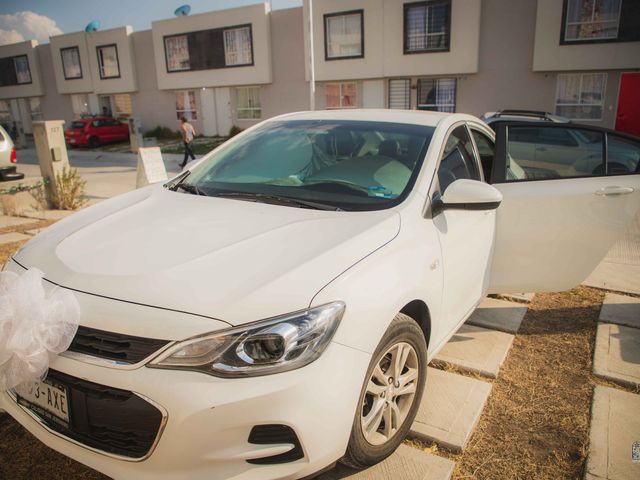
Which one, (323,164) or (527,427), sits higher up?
(323,164)

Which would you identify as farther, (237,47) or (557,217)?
(237,47)

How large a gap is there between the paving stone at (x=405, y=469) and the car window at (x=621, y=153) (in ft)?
8.43

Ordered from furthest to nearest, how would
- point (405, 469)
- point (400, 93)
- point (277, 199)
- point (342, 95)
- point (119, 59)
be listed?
point (119, 59) < point (342, 95) < point (400, 93) < point (277, 199) < point (405, 469)

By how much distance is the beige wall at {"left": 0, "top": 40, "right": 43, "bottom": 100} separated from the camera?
3680 cm

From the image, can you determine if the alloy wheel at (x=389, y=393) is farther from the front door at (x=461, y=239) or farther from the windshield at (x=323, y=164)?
the windshield at (x=323, y=164)

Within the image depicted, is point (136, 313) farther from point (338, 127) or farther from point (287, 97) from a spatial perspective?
point (287, 97)

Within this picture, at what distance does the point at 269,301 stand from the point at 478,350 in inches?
89.4

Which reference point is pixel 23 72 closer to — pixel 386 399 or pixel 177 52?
pixel 177 52

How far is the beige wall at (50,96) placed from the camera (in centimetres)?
Answer: 3641

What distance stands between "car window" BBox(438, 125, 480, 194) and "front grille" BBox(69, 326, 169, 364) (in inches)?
74.6

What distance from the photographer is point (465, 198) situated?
2670 millimetres

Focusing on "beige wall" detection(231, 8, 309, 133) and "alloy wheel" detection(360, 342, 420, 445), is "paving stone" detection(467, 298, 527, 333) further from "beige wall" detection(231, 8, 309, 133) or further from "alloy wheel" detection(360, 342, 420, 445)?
"beige wall" detection(231, 8, 309, 133)

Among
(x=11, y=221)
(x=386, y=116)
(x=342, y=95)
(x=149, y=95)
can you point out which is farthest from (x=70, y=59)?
(x=386, y=116)

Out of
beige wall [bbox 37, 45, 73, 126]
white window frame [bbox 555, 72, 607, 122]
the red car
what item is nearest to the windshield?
white window frame [bbox 555, 72, 607, 122]
